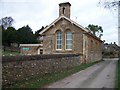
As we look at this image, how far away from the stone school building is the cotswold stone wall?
42.3 feet

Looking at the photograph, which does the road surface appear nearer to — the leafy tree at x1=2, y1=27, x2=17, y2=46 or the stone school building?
the stone school building

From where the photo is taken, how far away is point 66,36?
33969mm

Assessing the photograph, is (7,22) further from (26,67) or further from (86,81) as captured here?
(26,67)

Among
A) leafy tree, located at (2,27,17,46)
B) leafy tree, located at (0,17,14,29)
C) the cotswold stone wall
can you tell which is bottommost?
the cotswold stone wall

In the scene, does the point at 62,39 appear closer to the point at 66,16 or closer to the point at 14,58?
→ the point at 66,16

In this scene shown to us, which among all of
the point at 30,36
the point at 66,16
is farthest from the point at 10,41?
the point at 66,16

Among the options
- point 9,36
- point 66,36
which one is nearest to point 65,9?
point 66,36

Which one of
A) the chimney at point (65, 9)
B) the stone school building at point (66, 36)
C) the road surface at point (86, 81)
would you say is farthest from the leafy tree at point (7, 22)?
the road surface at point (86, 81)

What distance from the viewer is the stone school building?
1282 inches

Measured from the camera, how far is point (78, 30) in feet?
107

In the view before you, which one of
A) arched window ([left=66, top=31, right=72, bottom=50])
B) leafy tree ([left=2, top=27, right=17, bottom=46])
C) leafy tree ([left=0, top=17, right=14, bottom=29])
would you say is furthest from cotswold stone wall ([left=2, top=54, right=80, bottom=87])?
leafy tree ([left=0, top=17, right=14, bottom=29])

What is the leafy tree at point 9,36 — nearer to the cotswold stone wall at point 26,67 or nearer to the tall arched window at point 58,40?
the tall arched window at point 58,40

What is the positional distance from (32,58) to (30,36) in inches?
2612

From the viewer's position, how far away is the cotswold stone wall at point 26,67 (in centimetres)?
1121
